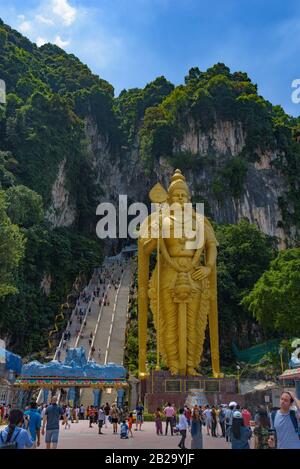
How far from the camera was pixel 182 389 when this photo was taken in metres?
14.3

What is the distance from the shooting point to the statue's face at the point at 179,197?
55.5 ft

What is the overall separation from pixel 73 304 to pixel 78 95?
22.6 metres

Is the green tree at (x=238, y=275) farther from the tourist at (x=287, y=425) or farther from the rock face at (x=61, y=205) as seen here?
the tourist at (x=287, y=425)

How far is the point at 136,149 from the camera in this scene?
157 ft

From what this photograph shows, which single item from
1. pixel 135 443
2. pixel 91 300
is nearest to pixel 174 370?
pixel 135 443

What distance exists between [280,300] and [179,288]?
626 centimetres

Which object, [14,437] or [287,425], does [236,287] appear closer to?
[287,425]

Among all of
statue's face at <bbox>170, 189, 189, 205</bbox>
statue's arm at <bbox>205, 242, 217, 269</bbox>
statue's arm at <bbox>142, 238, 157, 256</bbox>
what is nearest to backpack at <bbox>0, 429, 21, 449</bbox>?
statue's arm at <bbox>142, 238, 157, 256</bbox>

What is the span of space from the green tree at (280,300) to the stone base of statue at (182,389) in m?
5.85

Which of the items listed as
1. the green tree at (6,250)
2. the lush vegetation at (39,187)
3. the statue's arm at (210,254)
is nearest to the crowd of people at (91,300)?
the lush vegetation at (39,187)

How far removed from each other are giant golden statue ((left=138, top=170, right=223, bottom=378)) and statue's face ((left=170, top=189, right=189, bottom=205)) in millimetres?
482

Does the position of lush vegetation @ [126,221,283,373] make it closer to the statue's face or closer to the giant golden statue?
the giant golden statue

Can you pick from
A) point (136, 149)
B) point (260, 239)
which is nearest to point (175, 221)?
point (260, 239)

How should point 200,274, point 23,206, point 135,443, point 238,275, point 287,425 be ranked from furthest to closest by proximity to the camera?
point 238,275 → point 23,206 → point 200,274 → point 135,443 → point 287,425
